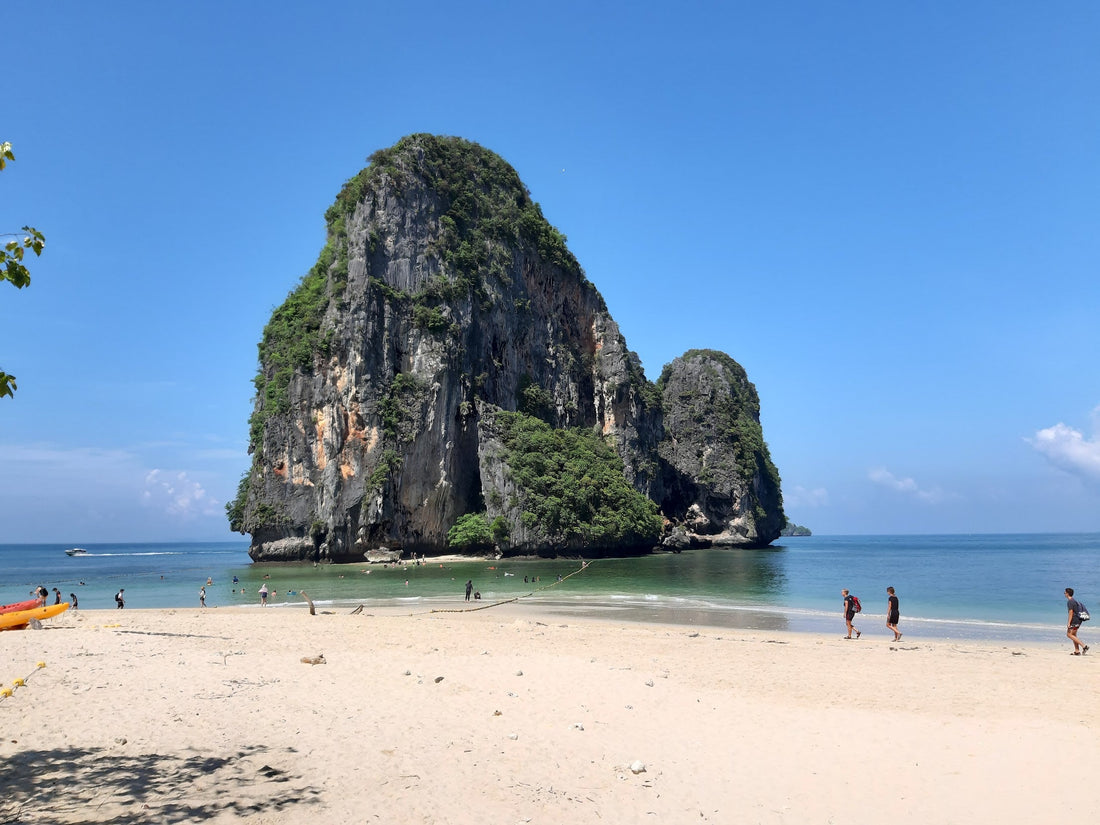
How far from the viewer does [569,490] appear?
62.6 meters

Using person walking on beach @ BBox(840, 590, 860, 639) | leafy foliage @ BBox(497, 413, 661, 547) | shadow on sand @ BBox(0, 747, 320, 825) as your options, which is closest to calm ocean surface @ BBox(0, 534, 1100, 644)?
person walking on beach @ BBox(840, 590, 860, 639)

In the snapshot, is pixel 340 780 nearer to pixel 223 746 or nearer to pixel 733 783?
pixel 223 746

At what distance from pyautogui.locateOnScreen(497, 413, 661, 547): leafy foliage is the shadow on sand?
53407 mm

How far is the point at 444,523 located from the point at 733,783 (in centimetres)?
5619

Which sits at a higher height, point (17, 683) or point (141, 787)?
point (17, 683)

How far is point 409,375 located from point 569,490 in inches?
716

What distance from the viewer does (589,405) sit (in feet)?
265

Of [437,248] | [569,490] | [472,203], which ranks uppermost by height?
[472,203]

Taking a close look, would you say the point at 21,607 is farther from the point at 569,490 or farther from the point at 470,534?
the point at 569,490

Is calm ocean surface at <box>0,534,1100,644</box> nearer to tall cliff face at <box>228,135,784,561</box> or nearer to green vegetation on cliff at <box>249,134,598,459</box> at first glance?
tall cliff face at <box>228,135,784,561</box>

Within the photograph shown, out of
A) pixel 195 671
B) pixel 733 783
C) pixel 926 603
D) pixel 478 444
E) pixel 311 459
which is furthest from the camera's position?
pixel 478 444

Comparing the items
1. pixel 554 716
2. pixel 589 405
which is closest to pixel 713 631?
pixel 554 716

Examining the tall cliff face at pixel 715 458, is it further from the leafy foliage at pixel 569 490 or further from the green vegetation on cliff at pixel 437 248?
the green vegetation on cliff at pixel 437 248

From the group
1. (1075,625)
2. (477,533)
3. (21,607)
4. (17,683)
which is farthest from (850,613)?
(477,533)
